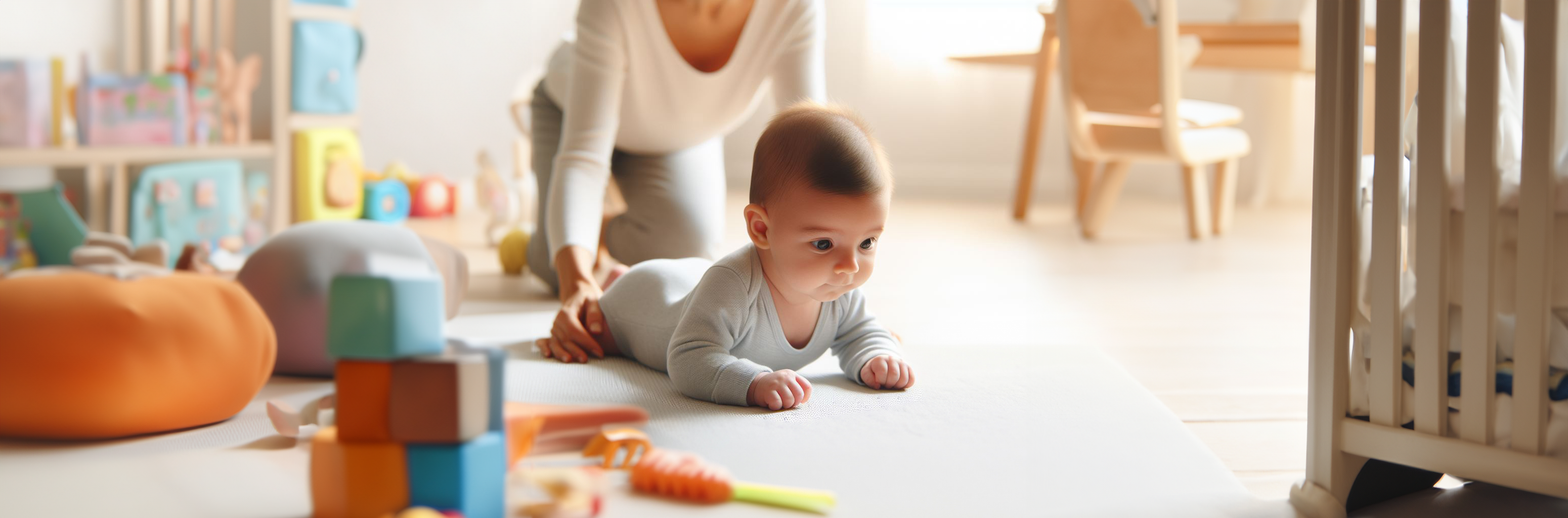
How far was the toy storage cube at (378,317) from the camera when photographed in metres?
0.68

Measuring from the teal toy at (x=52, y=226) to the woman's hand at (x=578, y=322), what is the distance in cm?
103

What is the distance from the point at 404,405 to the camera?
2.27 feet

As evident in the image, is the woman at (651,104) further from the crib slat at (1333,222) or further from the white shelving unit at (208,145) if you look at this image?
the white shelving unit at (208,145)

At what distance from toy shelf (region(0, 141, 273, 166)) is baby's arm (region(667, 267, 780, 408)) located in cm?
139

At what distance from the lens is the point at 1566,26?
28.8 inches

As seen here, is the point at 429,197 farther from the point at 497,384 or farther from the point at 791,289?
the point at 497,384

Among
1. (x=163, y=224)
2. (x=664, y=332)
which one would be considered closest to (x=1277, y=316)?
(x=664, y=332)

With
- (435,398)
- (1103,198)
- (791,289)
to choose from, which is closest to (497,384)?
(435,398)

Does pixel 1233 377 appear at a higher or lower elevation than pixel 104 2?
lower

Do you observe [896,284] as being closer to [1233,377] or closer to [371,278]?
[1233,377]

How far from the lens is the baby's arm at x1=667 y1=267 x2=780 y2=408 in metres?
1.05

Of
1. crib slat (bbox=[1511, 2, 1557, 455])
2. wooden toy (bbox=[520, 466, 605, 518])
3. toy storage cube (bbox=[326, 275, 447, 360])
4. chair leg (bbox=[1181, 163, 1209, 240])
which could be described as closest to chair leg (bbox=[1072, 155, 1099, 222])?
chair leg (bbox=[1181, 163, 1209, 240])

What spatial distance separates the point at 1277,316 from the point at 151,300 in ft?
4.89

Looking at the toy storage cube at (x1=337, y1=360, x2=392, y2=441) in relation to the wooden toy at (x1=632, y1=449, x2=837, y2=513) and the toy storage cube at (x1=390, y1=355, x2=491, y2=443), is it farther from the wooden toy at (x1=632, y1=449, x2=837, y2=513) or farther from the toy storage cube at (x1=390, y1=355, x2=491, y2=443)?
the wooden toy at (x1=632, y1=449, x2=837, y2=513)
